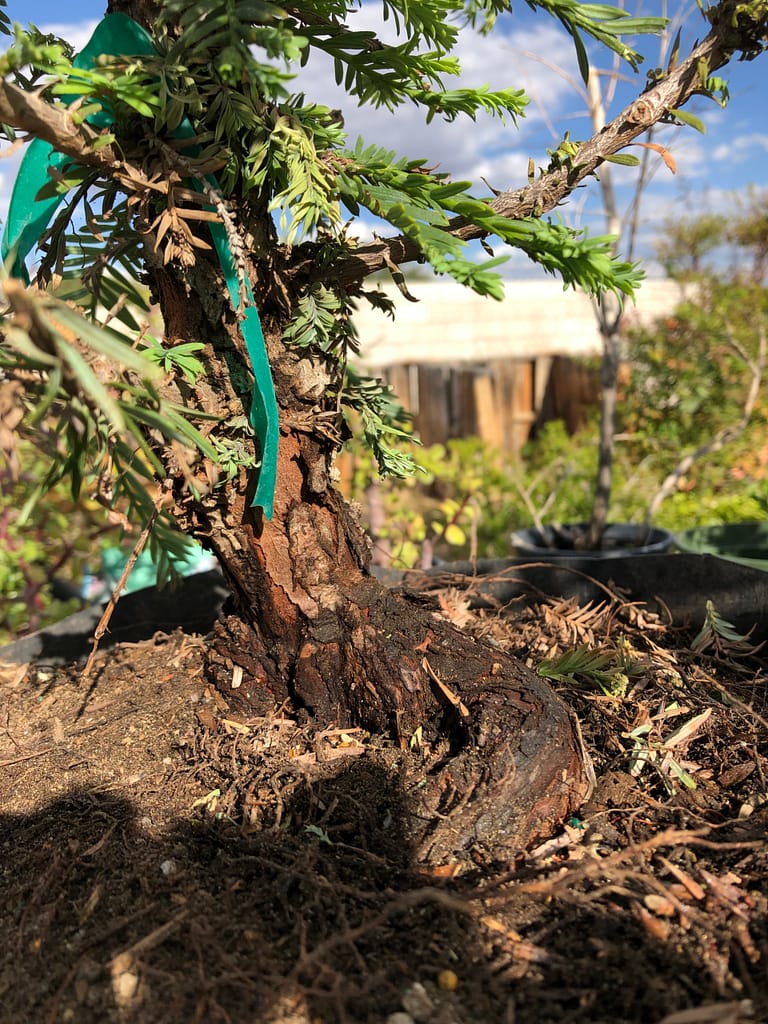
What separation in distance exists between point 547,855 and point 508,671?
238mm

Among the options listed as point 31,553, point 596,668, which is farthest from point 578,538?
point 31,553

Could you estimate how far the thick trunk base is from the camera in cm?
84

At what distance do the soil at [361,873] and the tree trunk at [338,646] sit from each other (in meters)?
0.04

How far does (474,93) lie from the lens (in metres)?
0.93

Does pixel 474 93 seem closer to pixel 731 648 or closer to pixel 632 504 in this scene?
pixel 731 648

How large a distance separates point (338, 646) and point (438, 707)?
6.3 inches

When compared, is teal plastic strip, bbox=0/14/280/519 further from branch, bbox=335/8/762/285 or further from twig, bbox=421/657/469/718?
twig, bbox=421/657/469/718

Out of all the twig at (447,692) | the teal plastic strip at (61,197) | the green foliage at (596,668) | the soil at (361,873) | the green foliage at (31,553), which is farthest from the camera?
the green foliage at (31,553)

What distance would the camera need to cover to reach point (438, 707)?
0.97 metres

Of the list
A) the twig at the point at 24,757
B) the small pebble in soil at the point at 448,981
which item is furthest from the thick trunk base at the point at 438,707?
the twig at the point at 24,757

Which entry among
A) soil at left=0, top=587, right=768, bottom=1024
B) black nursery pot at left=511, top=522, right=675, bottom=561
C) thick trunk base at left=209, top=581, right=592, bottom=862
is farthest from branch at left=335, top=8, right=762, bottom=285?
black nursery pot at left=511, top=522, right=675, bottom=561

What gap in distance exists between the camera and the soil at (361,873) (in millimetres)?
640

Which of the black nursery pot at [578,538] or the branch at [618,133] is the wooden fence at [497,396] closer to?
the black nursery pot at [578,538]

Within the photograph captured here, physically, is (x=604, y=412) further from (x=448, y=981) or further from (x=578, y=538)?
(x=448, y=981)
